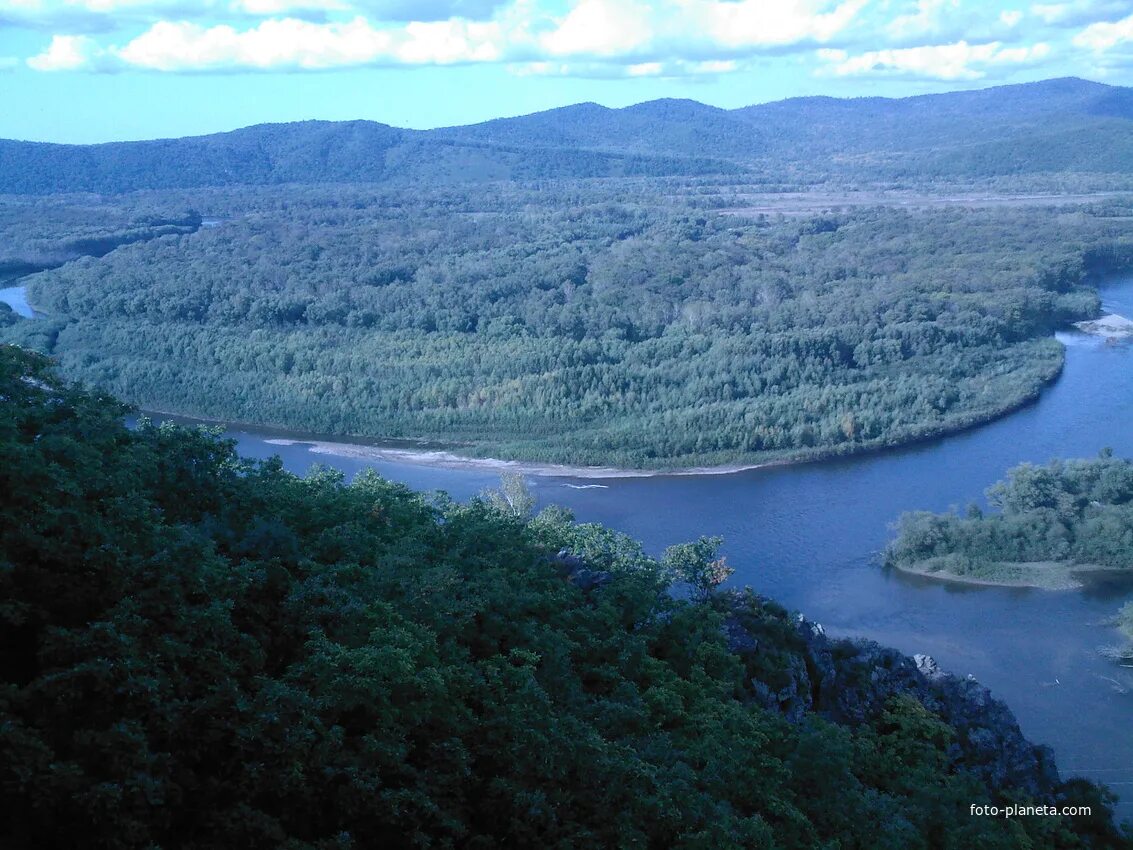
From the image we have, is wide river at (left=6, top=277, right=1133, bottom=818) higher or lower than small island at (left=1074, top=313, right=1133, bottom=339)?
lower

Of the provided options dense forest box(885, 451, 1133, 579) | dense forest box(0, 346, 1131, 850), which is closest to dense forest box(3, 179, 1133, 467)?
dense forest box(885, 451, 1133, 579)

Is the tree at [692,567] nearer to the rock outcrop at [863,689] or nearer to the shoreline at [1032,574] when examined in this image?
the rock outcrop at [863,689]

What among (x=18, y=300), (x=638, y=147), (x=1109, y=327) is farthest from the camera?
(x=638, y=147)

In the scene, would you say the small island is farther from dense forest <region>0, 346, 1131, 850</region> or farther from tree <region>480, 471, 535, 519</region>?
dense forest <region>0, 346, 1131, 850</region>

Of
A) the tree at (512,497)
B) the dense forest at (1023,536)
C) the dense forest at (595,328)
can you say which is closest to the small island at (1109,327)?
the dense forest at (595,328)

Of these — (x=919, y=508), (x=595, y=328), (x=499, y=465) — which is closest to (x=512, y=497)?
(x=499, y=465)

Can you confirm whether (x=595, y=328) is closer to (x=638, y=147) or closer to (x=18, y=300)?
(x=18, y=300)
